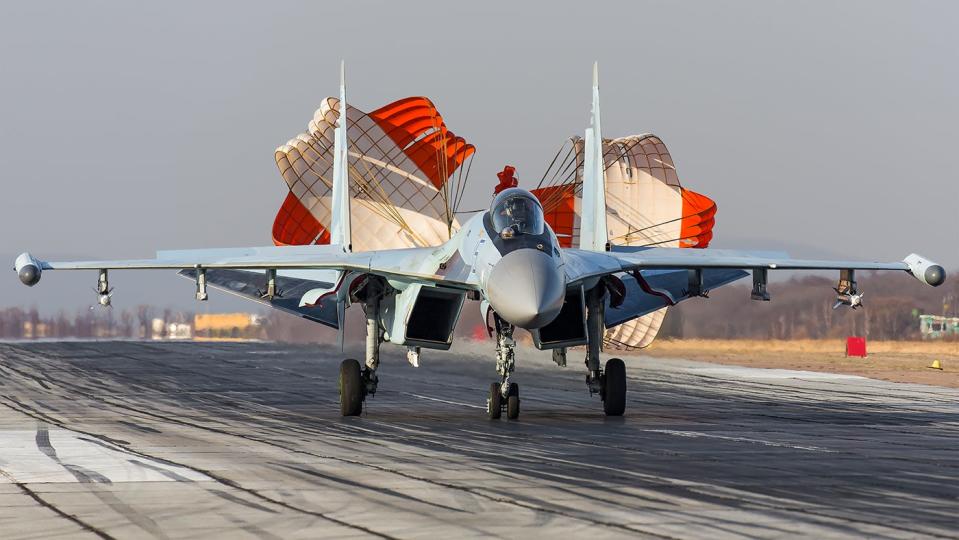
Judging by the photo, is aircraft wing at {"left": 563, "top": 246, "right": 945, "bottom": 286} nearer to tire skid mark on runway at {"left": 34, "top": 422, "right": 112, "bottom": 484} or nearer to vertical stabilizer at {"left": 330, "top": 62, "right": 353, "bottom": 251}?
vertical stabilizer at {"left": 330, "top": 62, "right": 353, "bottom": 251}

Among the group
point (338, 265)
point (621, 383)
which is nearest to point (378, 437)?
point (338, 265)

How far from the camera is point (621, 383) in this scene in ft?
71.2

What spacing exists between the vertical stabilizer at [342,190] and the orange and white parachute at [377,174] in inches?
320

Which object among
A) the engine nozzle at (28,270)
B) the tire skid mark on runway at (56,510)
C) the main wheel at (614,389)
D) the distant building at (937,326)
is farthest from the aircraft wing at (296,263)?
the distant building at (937,326)

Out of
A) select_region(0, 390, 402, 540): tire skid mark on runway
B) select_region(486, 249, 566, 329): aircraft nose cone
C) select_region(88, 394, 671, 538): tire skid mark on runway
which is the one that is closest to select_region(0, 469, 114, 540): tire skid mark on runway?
select_region(0, 390, 402, 540): tire skid mark on runway

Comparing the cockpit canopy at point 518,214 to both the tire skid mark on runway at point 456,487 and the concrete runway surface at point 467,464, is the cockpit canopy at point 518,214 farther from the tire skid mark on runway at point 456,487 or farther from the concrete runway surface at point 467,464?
the tire skid mark on runway at point 456,487

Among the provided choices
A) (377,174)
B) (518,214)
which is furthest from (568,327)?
(377,174)

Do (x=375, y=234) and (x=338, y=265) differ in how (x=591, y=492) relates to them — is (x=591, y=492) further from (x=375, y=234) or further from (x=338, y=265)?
(x=375, y=234)

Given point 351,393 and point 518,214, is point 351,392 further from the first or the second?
point 518,214

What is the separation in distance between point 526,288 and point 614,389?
4041mm

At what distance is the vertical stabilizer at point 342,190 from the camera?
26.5 metres

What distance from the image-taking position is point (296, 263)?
69.2 ft

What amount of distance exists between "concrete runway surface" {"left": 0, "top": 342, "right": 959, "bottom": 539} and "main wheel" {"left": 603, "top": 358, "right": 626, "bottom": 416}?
0.25 meters

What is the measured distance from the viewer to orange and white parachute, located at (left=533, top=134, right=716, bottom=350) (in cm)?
3869
